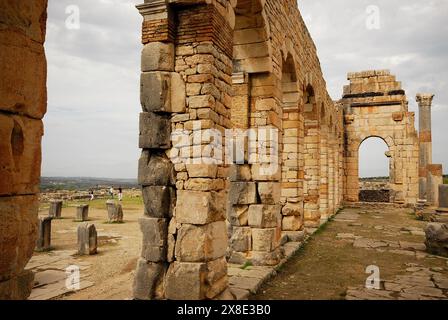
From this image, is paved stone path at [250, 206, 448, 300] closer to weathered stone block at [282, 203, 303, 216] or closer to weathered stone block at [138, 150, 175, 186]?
weathered stone block at [282, 203, 303, 216]

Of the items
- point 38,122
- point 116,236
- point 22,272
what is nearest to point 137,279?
point 22,272

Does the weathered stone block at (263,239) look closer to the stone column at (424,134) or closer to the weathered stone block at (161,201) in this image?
the weathered stone block at (161,201)

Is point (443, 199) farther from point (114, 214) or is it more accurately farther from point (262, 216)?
point (114, 214)

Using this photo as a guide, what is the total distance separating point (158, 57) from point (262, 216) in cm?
385

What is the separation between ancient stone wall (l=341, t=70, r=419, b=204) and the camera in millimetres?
22016

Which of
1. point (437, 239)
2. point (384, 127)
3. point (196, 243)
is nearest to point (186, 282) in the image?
point (196, 243)

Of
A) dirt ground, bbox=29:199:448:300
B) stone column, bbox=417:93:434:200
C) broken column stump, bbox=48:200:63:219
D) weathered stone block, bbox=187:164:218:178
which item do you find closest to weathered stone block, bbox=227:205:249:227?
dirt ground, bbox=29:199:448:300

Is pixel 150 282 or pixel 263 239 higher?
pixel 263 239

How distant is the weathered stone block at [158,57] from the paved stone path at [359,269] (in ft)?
12.3

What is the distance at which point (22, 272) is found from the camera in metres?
2.03

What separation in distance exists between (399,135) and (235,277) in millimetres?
20059

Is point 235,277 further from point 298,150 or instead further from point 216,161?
point 298,150

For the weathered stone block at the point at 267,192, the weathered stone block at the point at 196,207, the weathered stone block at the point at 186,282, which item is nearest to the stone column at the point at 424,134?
the weathered stone block at the point at 267,192

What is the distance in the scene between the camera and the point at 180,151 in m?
4.74
